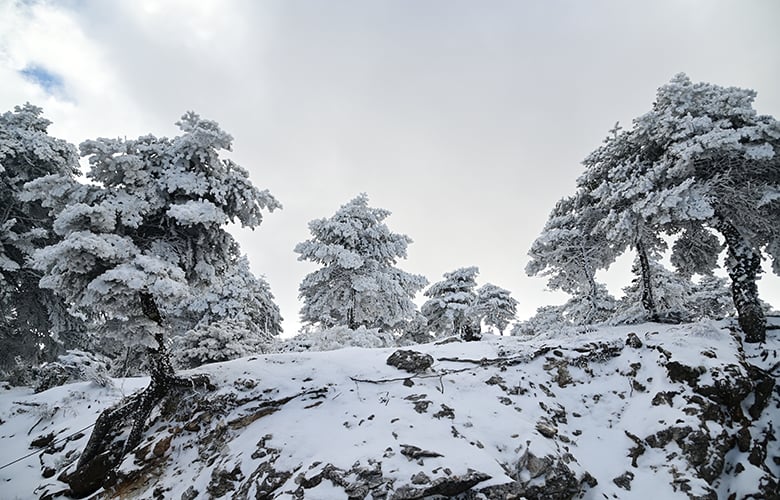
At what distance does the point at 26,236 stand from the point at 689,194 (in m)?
19.7

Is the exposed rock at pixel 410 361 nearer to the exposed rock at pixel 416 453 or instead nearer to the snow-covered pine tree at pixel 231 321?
the exposed rock at pixel 416 453

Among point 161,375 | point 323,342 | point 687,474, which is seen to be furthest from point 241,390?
point 687,474

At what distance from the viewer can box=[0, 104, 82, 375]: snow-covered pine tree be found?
11945 mm

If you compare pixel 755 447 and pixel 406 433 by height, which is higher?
pixel 406 433

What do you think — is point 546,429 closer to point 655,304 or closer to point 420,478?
point 420,478

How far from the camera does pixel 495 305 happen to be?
26156 millimetres

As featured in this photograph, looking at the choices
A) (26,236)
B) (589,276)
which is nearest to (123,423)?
(26,236)

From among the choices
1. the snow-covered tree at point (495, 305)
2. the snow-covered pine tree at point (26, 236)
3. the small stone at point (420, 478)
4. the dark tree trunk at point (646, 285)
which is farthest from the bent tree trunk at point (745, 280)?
the snow-covered pine tree at point (26, 236)

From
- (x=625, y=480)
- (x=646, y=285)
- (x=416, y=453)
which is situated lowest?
(x=625, y=480)

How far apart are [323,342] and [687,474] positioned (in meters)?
9.42

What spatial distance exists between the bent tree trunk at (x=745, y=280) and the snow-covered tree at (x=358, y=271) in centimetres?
1101

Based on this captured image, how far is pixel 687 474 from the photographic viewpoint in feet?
17.0

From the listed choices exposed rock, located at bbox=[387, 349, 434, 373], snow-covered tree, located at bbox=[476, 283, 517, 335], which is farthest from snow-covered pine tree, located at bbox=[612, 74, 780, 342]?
snow-covered tree, located at bbox=[476, 283, 517, 335]

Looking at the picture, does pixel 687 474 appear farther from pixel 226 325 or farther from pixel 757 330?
pixel 226 325
